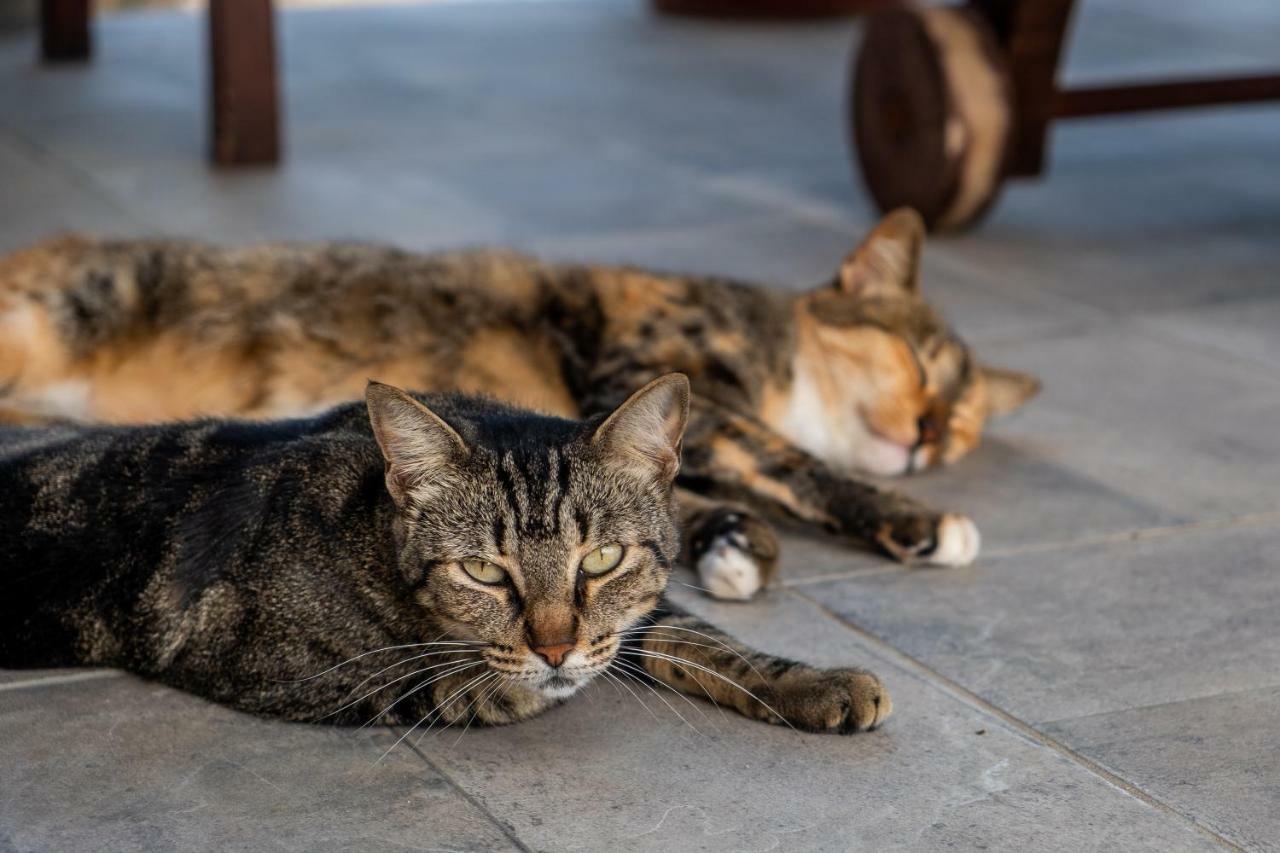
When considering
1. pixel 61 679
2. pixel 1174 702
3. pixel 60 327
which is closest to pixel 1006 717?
pixel 1174 702

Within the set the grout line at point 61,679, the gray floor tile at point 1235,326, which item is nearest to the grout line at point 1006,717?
the grout line at point 61,679

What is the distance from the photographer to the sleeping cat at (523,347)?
4227 mm

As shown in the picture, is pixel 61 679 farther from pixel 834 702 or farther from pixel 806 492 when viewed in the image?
pixel 806 492

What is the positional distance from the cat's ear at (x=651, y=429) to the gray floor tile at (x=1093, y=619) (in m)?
0.74

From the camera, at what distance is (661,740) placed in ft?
10.1

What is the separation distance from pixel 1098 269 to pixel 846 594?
9.60 ft

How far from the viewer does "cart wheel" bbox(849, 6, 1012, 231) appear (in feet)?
20.2

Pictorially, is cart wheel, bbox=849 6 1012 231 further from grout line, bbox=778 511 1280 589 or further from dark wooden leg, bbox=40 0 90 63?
dark wooden leg, bbox=40 0 90 63

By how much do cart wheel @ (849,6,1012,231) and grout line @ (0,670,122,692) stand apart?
12.7ft

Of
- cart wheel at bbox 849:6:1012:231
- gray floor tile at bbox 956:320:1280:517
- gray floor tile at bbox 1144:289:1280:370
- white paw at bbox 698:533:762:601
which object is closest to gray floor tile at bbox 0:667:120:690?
white paw at bbox 698:533:762:601

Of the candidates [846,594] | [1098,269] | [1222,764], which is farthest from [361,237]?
[1222,764]

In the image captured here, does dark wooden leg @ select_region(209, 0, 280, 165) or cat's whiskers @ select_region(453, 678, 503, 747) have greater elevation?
dark wooden leg @ select_region(209, 0, 280, 165)

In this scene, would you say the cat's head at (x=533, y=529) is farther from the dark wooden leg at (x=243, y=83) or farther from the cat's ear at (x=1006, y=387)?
the dark wooden leg at (x=243, y=83)

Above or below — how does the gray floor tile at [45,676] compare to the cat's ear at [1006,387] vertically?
below
